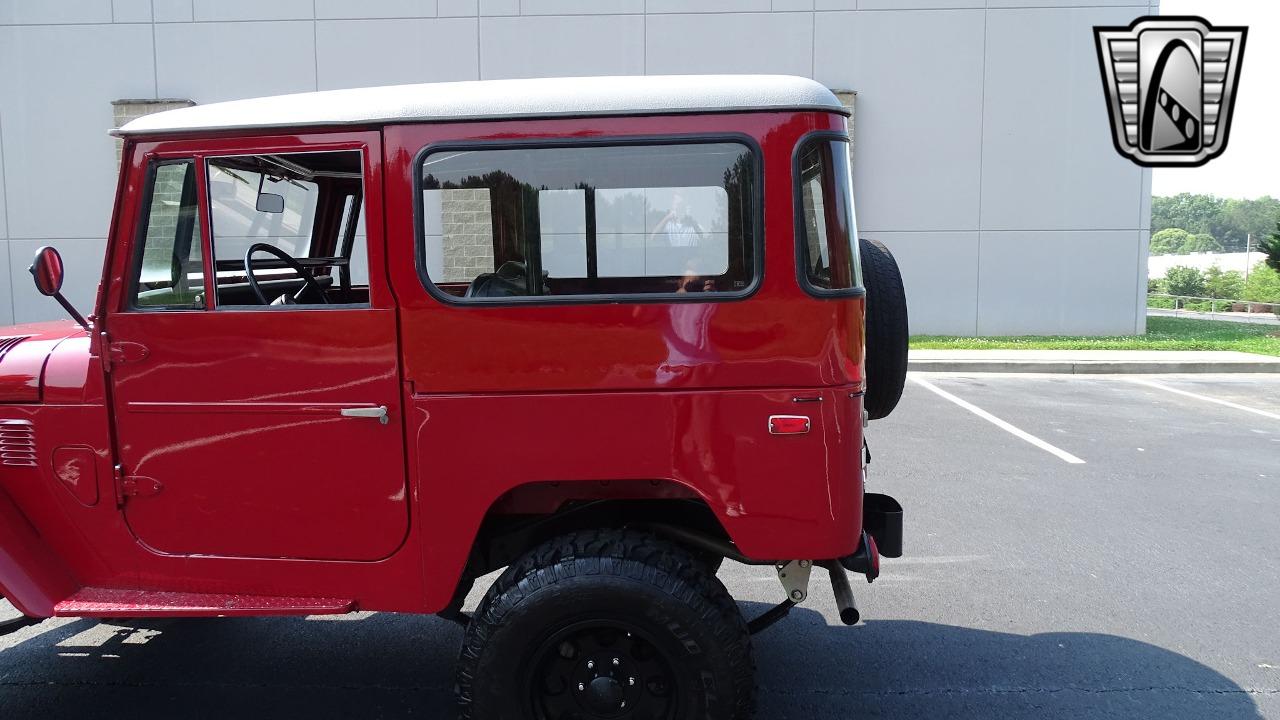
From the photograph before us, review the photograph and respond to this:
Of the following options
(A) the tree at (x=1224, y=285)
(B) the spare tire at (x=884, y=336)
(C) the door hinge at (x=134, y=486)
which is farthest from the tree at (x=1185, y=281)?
(C) the door hinge at (x=134, y=486)

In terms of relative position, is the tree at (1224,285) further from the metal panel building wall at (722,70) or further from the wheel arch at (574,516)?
the wheel arch at (574,516)

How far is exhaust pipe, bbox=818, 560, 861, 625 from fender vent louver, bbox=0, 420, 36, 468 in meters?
2.78

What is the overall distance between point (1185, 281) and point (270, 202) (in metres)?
41.5

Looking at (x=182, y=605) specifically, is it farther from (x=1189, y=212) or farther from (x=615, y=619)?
(x=1189, y=212)

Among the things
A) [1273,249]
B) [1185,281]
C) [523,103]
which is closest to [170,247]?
[523,103]

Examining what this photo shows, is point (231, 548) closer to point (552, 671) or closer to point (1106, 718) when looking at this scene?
point (552, 671)

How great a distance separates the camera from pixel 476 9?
14.6 meters

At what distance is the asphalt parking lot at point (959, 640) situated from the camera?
11.5 feet

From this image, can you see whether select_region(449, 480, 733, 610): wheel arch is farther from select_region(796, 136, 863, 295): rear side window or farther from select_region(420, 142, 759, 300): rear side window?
select_region(796, 136, 863, 295): rear side window

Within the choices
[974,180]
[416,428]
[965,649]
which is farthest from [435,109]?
[974,180]

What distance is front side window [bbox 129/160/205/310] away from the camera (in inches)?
114

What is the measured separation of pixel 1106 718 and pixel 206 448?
11.3ft

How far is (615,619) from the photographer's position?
276 centimetres

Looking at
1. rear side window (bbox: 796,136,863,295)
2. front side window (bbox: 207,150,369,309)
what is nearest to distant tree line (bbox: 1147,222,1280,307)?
rear side window (bbox: 796,136,863,295)
